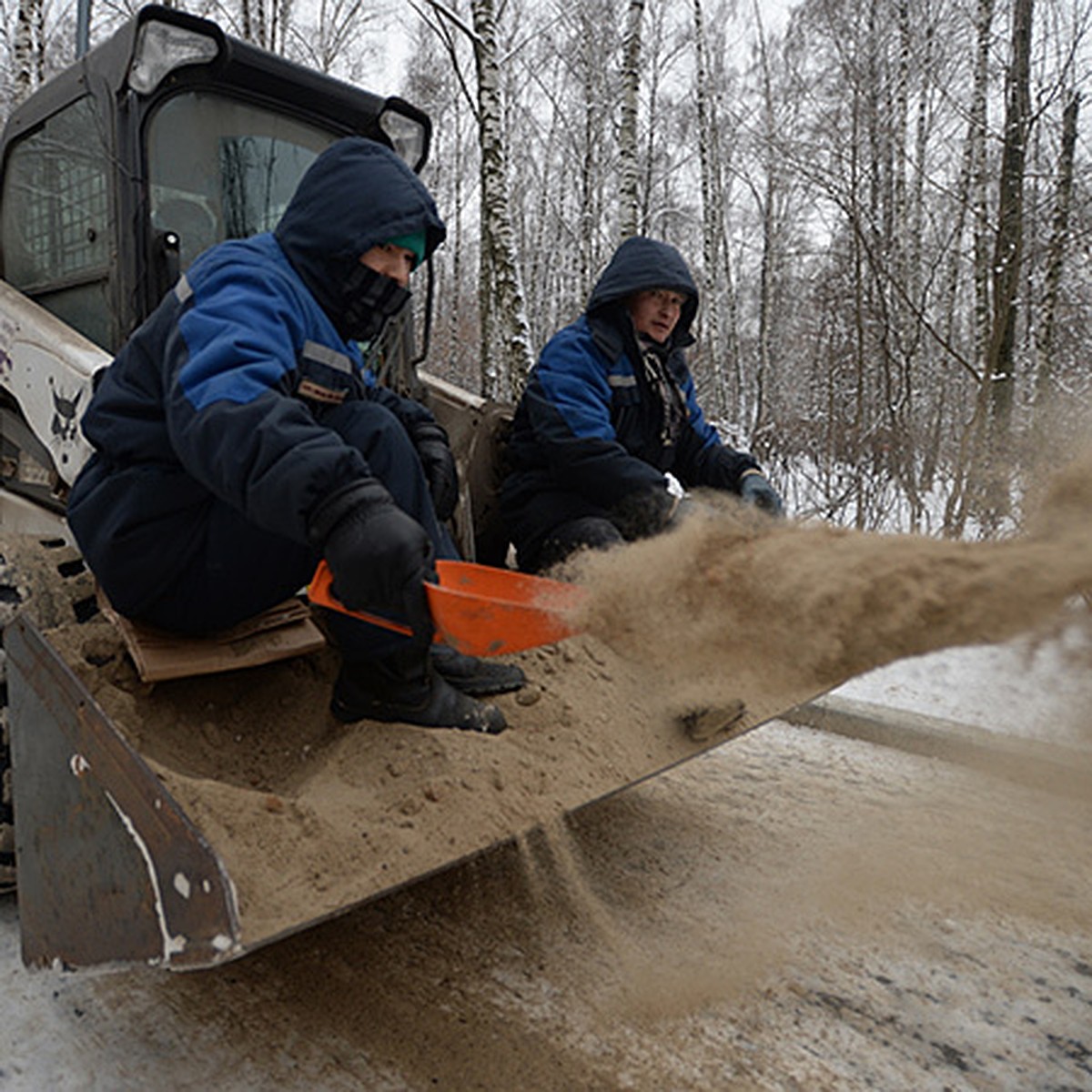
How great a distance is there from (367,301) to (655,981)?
1.71 meters

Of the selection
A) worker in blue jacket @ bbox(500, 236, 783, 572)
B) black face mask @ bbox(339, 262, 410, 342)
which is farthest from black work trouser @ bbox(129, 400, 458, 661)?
worker in blue jacket @ bbox(500, 236, 783, 572)

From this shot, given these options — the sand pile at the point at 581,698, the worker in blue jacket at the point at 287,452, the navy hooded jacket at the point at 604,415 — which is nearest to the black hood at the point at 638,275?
the navy hooded jacket at the point at 604,415

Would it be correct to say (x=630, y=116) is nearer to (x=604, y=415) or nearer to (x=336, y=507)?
(x=604, y=415)

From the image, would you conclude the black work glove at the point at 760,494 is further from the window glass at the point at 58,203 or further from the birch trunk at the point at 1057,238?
the birch trunk at the point at 1057,238

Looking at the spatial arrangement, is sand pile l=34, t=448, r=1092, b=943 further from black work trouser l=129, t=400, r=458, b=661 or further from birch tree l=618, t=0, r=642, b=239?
birch tree l=618, t=0, r=642, b=239

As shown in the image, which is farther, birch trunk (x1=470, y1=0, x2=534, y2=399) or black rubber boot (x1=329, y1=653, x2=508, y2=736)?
birch trunk (x1=470, y1=0, x2=534, y2=399)

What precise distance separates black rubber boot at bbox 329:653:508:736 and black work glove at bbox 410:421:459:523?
495 mm

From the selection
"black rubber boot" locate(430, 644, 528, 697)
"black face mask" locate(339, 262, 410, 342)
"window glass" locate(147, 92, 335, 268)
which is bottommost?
"black rubber boot" locate(430, 644, 528, 697)

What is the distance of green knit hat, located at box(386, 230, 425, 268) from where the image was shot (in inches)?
86.6

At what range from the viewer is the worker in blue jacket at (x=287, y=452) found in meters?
1.76

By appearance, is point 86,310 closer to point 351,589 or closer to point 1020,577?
point 351,589

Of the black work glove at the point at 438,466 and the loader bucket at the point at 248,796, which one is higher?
the black work glove at the point at 438,466

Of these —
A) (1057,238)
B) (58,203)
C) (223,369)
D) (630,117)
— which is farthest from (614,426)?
(630,117)

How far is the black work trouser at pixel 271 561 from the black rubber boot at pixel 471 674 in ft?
1.01
